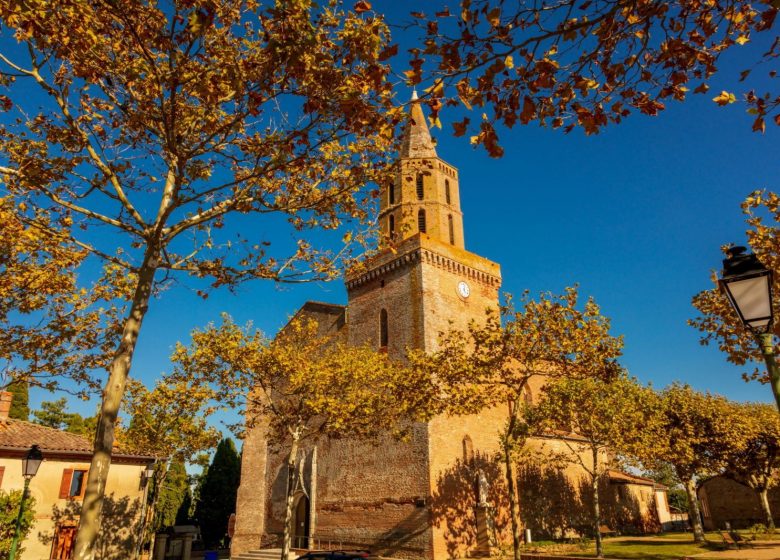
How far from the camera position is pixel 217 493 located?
5025 centimetres

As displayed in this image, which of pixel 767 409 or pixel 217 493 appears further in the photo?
pixel 217 493

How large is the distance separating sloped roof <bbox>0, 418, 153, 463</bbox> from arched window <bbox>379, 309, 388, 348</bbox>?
1323 cm

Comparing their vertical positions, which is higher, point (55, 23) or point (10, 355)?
point (55, 23)

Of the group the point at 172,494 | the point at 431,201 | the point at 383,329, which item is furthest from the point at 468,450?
the point at 172,494

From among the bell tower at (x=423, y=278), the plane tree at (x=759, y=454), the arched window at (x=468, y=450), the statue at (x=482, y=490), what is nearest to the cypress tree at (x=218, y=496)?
the bell tower at (x=423, y=278)

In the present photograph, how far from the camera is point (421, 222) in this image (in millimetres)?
31891

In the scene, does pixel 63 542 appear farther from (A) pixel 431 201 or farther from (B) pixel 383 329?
(A) pixel 431 201

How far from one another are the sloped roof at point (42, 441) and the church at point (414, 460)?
1017 centimetres

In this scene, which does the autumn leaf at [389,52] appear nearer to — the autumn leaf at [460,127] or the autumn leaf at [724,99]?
the autumn leaf at [460,127]

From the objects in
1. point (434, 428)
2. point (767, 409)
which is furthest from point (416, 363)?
point (767, 409)

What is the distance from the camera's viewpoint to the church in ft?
82.0

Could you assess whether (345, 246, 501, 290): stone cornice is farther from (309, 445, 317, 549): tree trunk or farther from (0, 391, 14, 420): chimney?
(0, 391, 14, 420): chimney

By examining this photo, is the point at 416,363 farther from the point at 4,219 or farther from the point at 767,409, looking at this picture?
the point at 767,409

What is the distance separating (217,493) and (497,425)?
110ft
